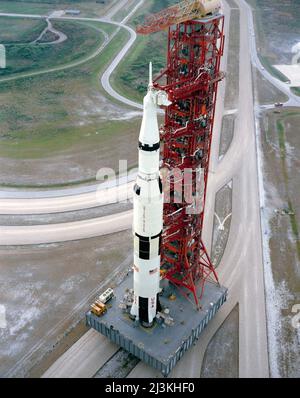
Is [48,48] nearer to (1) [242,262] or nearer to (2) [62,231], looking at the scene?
(2) [62,231]

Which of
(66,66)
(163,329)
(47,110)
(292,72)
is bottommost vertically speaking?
(163,329)

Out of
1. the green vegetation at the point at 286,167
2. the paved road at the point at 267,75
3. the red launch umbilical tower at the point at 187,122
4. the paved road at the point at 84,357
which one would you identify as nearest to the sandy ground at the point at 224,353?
the red launch umbilical tower at the point at 187,122

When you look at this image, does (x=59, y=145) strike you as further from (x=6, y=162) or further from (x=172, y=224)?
(x=172, y=224)

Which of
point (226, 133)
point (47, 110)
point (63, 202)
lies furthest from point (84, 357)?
point (47, 110)

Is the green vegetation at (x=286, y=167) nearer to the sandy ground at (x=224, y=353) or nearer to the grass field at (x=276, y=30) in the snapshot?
the sandy ground at (x=224, y=353)

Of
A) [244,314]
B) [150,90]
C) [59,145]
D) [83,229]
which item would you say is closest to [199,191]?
[150,90]
